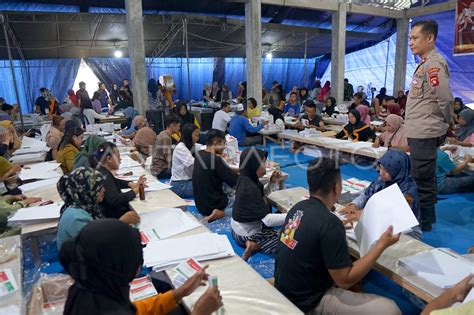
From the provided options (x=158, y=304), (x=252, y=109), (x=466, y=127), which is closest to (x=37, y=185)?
(x=158, y=304)

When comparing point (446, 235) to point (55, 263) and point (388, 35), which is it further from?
point (388, 35)

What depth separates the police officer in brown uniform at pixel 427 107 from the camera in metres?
3.06

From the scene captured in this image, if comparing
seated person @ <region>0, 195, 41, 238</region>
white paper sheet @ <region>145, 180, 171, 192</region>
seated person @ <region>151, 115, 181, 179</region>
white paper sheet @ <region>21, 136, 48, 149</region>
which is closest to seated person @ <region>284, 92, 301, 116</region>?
seated person @ <region>151, 115, 181, 179</region>

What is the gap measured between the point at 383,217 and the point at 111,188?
7.18 feet

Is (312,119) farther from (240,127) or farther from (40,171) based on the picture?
(40,171)

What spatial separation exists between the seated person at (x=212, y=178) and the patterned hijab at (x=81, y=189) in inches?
54.0

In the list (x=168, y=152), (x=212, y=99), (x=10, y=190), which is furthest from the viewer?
(x=212, y=99)

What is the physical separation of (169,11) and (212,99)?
10.9ft

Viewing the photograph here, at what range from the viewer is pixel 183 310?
194 centimetres

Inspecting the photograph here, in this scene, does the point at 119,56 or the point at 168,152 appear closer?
the point at 168,152

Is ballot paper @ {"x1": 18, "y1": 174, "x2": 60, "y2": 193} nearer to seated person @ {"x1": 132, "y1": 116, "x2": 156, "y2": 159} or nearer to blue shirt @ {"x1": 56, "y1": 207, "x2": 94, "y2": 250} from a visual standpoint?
blue shirt @ {"x1": 56, "y1": 207, "x2": 94, "y2": 250}

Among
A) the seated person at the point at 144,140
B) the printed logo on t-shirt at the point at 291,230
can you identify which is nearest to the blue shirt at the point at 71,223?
the printed logo on t-shirt at the point at 291,230

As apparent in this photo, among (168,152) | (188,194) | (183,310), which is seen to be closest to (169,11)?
(168,152)

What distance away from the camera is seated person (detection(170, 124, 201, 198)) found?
183 inches
